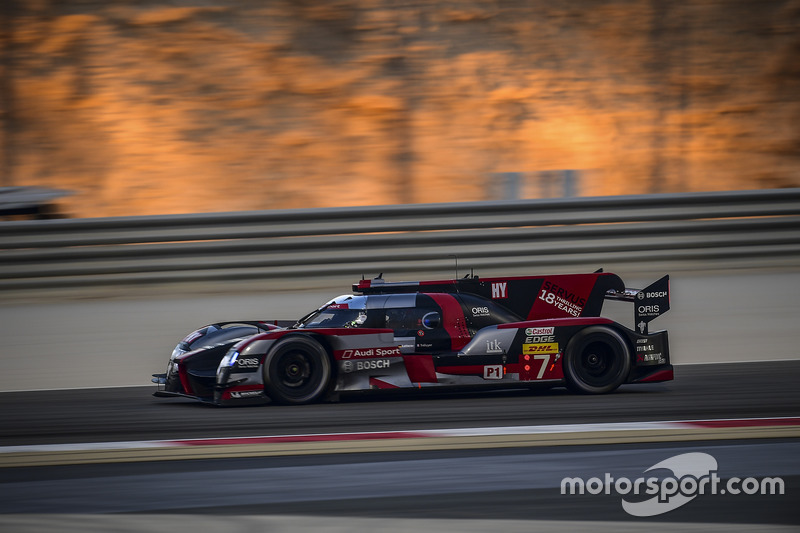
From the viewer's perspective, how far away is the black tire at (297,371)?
25.2 feet

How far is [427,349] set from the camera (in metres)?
7.96

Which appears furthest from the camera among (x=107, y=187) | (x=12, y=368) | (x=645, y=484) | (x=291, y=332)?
(x=107, y=187)

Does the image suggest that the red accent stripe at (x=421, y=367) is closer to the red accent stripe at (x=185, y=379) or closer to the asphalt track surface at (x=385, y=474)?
the asphalt track surface at (x=385, y=474)

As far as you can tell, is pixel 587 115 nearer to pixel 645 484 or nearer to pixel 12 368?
pixel 12 368

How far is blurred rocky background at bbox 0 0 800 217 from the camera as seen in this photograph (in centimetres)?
1405

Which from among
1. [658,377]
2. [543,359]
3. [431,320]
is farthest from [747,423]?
[431,320]

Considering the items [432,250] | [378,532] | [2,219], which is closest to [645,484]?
[378,532]

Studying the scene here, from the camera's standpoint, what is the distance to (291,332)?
7719 millimetres

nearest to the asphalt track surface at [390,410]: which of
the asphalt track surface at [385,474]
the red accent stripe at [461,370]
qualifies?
the asphalt track surface at [385,474]

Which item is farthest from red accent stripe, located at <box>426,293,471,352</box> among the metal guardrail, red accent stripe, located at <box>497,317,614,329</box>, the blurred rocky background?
the blurred rocky background

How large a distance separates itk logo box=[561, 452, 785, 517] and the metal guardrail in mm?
5428

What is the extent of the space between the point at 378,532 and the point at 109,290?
677 centimetres

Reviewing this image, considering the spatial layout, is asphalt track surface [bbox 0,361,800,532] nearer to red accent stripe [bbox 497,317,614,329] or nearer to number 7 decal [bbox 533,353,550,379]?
number 7 decal [bbox 533,353,550,379]

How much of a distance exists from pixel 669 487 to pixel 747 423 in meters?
1.83
